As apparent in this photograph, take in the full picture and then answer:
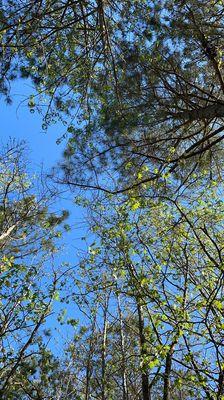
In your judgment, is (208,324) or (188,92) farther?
(188,92)

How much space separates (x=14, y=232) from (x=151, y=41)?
3948 millimetres

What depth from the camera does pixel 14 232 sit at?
24.7 feet

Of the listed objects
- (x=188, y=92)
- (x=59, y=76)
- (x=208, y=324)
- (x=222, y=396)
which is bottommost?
(x=222, y=396)

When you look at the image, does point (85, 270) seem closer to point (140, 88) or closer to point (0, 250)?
point (0, 250)

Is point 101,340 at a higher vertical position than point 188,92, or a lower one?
lower

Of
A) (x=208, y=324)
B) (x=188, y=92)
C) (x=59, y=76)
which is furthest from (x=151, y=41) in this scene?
(x=208, y=324)

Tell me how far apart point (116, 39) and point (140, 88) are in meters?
0.76

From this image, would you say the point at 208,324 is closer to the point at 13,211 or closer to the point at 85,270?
the point at 85,270

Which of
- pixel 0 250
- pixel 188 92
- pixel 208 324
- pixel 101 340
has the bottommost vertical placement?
pixel 208 324

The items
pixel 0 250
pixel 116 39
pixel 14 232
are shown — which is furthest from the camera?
pixel 14 232

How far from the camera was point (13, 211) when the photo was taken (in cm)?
769

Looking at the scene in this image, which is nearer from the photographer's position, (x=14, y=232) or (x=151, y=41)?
(x=151, y=41)

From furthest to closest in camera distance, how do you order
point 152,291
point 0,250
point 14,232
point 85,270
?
1. point 14,232
2. point 0,250
3. point 85,270
4. point 152,291

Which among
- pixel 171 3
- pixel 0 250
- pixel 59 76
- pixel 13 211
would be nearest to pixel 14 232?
pixel 13 211
